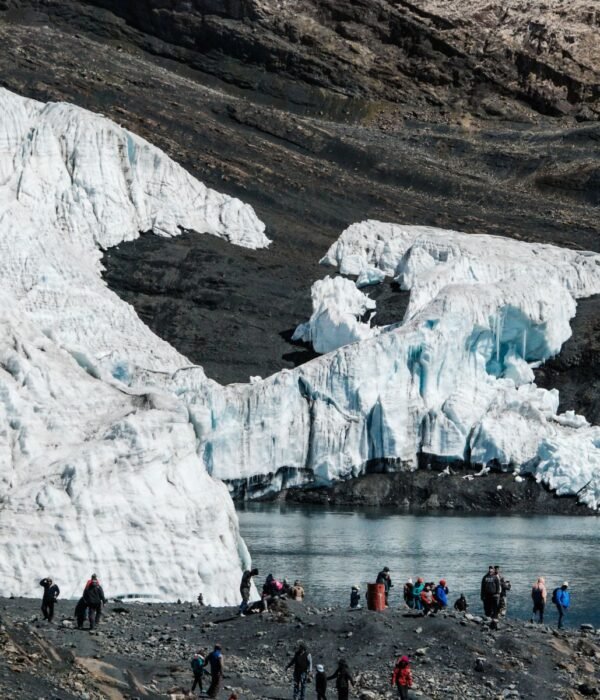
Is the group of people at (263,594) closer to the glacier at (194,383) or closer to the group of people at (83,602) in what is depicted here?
the glacier at (194,383)

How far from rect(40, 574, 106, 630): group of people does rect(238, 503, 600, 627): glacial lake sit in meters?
7.36

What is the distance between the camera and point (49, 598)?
24297 millimetres

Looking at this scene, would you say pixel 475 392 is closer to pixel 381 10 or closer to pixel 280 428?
pixel 280 428

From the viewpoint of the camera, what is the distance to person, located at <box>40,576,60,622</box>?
2431cm

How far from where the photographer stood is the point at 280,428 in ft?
198

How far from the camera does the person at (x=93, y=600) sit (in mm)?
24297

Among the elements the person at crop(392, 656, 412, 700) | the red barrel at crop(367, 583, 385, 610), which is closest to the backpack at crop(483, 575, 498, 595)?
the red barrel at crop(367, 583, 385, 610)

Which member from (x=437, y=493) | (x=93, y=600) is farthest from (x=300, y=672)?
(x=437, y=493)

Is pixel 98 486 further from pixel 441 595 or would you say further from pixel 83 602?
pixel 441 595

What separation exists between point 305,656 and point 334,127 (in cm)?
9600

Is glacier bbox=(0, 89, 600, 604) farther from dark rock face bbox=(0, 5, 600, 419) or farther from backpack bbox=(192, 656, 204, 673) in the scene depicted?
backpack bbox=(192, 656, 204, 673)

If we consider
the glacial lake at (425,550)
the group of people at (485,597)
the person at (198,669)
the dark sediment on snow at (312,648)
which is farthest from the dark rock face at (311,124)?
the person at (198,669)

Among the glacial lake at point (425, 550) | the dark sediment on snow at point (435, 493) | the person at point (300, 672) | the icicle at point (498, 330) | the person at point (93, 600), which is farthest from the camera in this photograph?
the icicle at point (498, 330)

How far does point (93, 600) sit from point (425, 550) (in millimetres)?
22347
